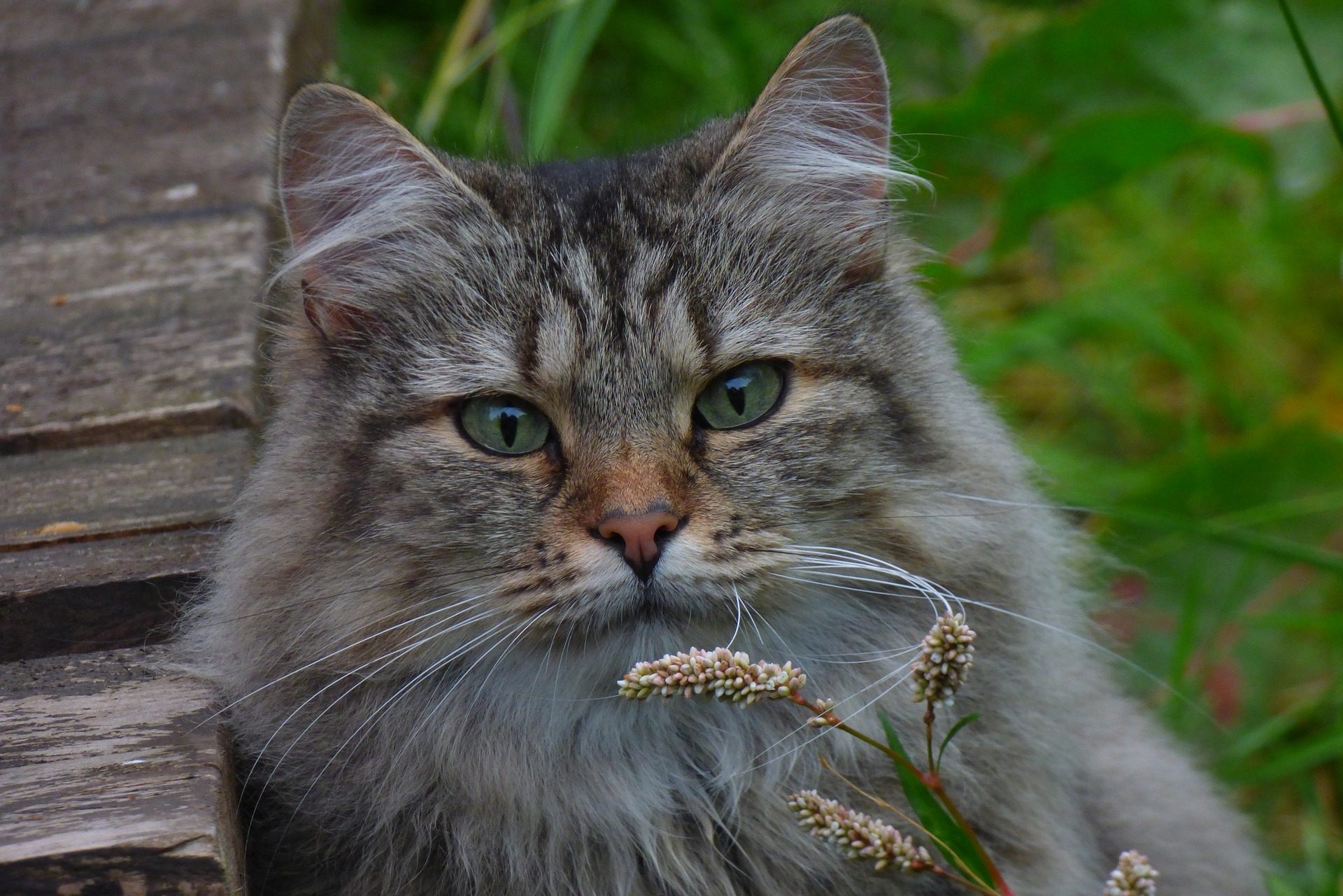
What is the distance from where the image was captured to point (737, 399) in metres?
1.87

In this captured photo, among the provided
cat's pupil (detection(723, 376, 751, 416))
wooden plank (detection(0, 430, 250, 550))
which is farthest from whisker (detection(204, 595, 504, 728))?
cat's pupil (detection(723, 376, 751, 416))

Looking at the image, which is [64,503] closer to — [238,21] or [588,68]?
[238,21]

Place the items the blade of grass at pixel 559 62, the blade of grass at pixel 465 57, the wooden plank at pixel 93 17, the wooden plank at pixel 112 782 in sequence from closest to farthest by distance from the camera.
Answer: the wooden plank at pixel 112 782 → the wooden plank at pixel 93 17 → the blade of grass at pixel 559 62 → the blade of grass at pixel 465 57

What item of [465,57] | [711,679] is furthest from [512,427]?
[465,57]

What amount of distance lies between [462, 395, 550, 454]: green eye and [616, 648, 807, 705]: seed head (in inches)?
19.1

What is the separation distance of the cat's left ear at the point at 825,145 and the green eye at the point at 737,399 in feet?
0.91

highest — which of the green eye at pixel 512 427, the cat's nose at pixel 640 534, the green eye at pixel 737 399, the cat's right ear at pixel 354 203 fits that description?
the cat's right ear at pixel 354 203

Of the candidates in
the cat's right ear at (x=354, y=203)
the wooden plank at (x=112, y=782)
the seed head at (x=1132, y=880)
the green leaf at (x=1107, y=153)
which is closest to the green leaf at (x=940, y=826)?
the seed head at (x=1132, y=880)

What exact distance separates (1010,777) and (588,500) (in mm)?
840

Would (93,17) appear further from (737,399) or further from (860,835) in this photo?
(860,835)

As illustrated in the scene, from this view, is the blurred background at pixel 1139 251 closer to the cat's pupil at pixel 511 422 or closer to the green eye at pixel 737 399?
the green eye at pixel 737 399

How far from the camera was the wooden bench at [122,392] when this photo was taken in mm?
1541

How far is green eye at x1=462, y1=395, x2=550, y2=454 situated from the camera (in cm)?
185

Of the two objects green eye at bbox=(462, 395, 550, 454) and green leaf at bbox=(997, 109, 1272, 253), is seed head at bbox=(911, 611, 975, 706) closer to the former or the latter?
green eye at bbox=(462, 395, 550, 454)
